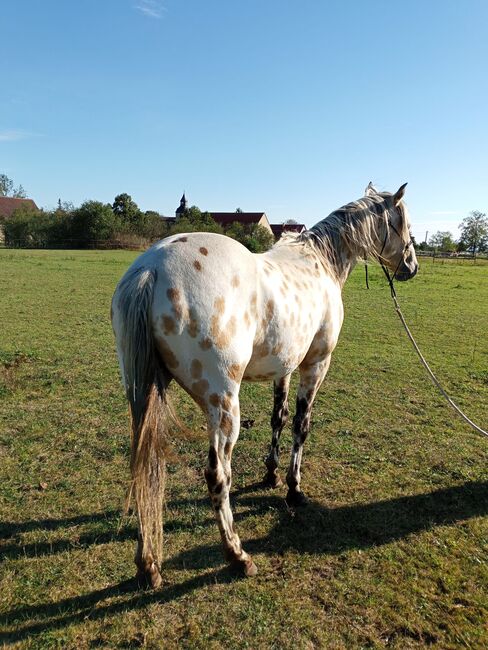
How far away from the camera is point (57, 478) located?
352 centimetres

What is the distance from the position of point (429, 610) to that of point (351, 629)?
50 centimetres

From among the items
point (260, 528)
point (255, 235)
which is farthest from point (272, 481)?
point (255, 235)

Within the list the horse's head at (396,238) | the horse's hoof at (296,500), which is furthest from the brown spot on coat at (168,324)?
the horse's head at (396,238)

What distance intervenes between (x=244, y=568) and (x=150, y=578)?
57cm


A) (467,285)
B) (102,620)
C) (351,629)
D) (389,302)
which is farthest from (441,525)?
(467,285)

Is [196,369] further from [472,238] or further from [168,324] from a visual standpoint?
[472,238]

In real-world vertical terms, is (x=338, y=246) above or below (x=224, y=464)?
above

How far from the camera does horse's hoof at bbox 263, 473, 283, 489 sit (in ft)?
11.7

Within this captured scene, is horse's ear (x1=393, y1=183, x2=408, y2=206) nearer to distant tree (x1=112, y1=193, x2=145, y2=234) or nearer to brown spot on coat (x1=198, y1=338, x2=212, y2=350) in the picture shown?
brown spot on coat (x1=198, y1=338, x2=212, y2=350)

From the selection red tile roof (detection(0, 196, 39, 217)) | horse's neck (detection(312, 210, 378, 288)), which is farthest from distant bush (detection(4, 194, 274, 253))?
horse's neck (detection(312, 210, 378, 288))

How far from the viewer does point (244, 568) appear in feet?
8.35

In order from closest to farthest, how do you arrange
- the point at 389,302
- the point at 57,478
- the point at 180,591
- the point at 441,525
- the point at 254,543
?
the point at 180,591 < the point at 254,543 < the point at 441,525 < the point at 57,478 < the point at 389,302

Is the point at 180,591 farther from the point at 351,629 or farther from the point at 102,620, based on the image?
the point at 351,629

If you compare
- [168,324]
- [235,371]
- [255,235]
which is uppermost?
[255,235]
